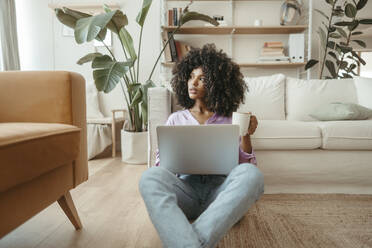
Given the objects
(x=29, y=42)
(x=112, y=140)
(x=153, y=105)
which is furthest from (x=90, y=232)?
(x=29, y=42)

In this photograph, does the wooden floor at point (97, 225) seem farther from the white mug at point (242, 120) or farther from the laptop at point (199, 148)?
the white mug at point (242, 120)

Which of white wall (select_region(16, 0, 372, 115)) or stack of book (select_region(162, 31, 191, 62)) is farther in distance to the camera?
white wall (select_region(16, 0, 372, 115))

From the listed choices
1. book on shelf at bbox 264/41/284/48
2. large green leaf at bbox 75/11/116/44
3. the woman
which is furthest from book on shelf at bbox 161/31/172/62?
the woman

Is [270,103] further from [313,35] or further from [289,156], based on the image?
[313,35]

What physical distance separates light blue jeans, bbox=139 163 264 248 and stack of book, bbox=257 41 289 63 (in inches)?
91.6

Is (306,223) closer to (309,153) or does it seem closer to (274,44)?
(309,153)

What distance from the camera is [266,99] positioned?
2.05 m

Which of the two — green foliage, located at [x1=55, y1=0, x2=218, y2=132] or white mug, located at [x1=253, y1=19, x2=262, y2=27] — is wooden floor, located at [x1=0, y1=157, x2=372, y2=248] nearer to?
green foliage, located at [x1=55, y1=0, x2=218, y2=132]

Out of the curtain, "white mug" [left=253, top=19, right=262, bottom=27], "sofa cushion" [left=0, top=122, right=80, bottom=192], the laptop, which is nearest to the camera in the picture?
"sofa cushion" [left=0, top=122, right=80, bottom=192]

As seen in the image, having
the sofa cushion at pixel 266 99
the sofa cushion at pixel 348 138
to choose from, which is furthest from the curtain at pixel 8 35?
A: the sofa cushion at pixel 348 138

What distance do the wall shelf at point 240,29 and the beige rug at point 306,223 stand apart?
1983 mm

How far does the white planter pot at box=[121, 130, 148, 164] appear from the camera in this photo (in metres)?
2.40

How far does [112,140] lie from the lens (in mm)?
2795

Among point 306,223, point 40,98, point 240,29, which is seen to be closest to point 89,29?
point 40,98
